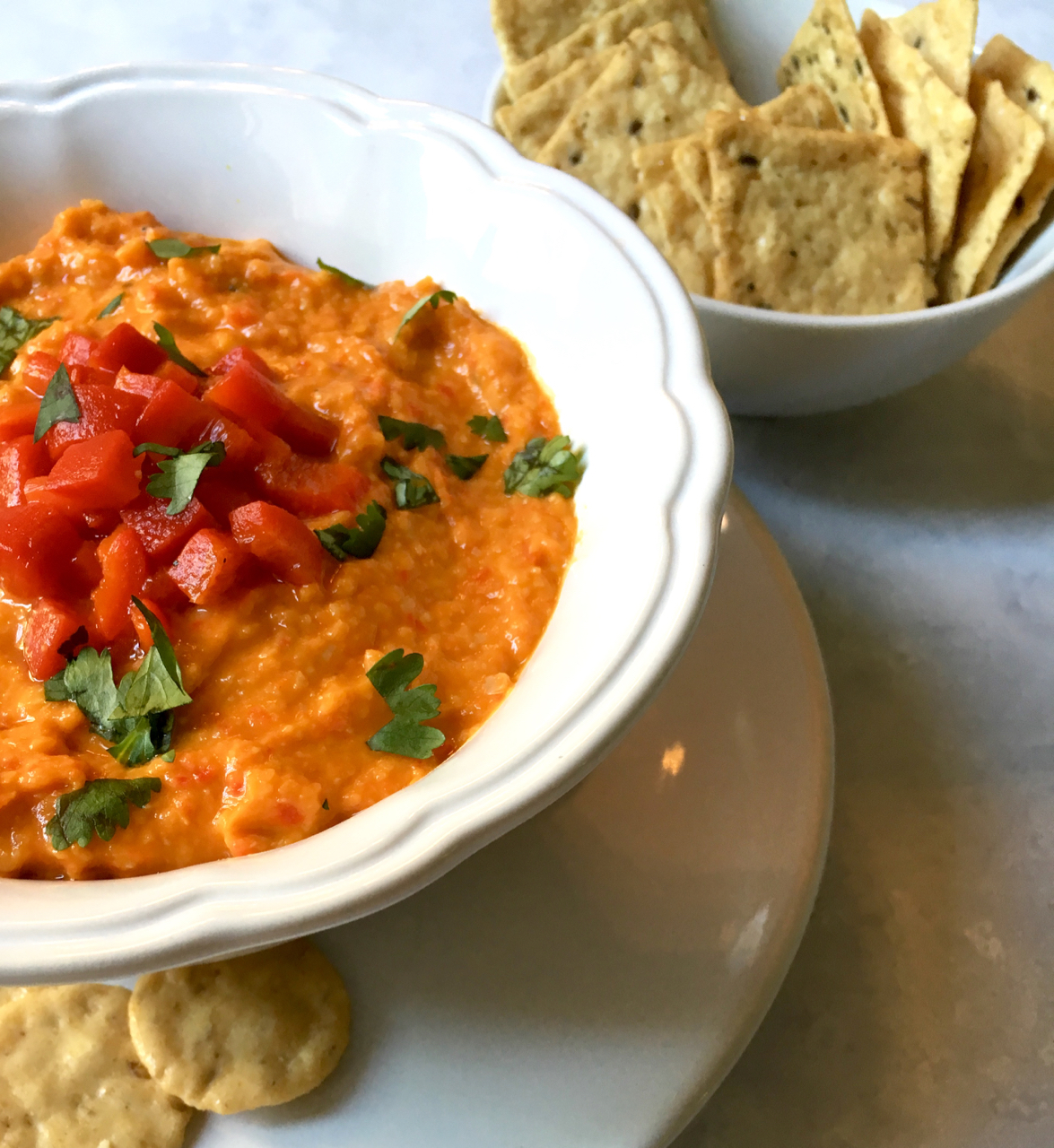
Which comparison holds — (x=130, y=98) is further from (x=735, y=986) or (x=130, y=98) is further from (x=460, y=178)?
(x=735, y=986)

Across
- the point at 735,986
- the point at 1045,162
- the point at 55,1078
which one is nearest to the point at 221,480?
the point at 55,1078

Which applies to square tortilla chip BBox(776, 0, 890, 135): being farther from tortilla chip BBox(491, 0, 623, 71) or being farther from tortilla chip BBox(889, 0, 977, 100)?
tortilla chip BBox(491, 0, 623, 71)

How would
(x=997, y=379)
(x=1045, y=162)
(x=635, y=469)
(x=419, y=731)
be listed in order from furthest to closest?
(x=997, y=379)
(x=1045, y=162)
(x=635, y=469)
(x=419, y=731)

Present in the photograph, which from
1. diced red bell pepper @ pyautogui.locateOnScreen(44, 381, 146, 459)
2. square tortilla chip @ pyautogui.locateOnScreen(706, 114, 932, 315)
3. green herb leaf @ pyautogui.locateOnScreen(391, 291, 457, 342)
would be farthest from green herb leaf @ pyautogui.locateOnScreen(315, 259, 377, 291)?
square tortilla chip @ pyautogui.locateOnScreen(706, 114, 932, 315)

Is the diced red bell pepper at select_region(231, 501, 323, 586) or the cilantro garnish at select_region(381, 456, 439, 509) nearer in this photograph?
the diced red bell pepper at select_region(231, 501, 323, 586)

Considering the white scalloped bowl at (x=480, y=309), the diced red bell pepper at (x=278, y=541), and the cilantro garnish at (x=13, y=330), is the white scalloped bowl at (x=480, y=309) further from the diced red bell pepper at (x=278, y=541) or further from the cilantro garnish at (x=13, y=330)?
the diced red bell pepper at (x=278, y=541)

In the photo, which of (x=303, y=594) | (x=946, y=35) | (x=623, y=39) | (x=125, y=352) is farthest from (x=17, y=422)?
(x=946, y=35)

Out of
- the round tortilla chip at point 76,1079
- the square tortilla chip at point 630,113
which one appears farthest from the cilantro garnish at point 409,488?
the square tortilla chip at point 630,113
